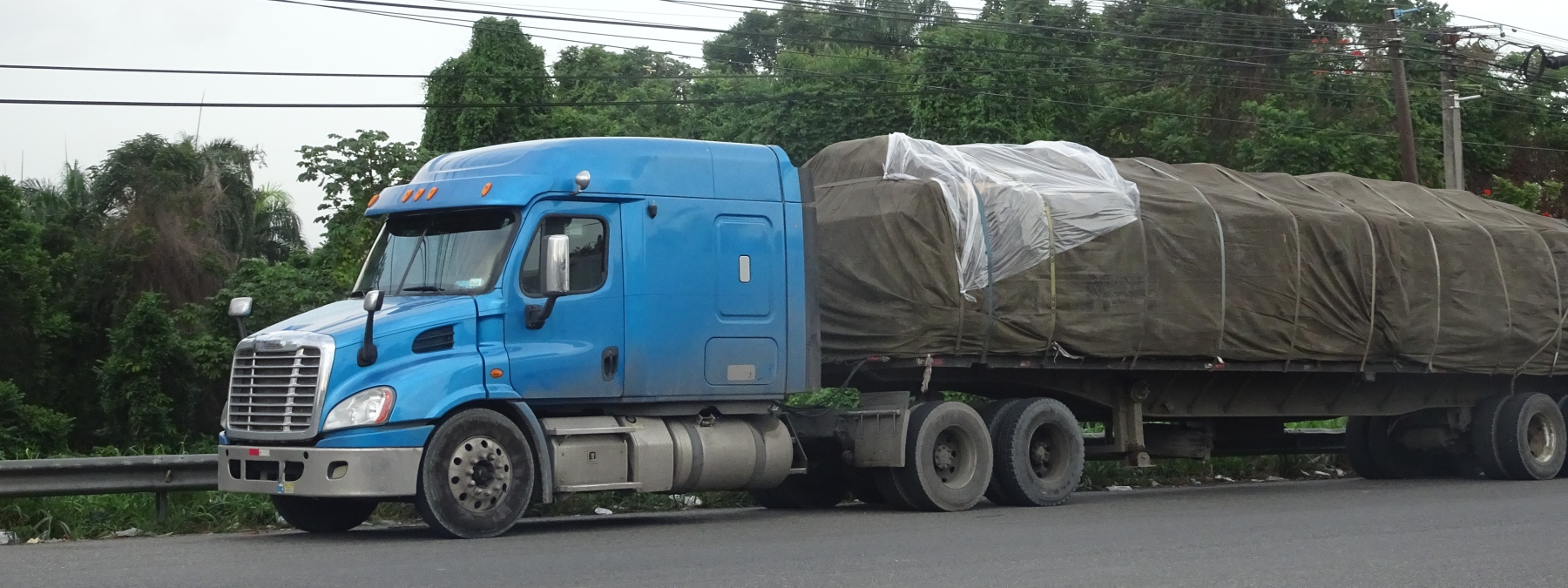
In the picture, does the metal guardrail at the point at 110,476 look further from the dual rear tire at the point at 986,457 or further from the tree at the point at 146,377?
the tree at the point at 146,377

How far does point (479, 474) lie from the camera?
10.5 meters

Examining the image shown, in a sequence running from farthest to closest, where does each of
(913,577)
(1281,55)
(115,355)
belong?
1. (1281,55)
2. (115,355)
3. (913,577)

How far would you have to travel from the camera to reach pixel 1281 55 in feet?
145

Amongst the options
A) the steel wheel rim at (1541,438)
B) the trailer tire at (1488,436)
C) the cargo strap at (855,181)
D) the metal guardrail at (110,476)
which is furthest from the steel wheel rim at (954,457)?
the steel wheel rim at (1541,438)

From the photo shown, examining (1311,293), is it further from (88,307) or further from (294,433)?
(88,307)

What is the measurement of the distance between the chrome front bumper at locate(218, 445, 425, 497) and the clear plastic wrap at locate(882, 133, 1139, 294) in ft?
15.1

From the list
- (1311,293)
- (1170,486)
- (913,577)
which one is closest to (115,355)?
(1170,486)

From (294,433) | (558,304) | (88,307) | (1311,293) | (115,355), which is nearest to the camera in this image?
(294,433)

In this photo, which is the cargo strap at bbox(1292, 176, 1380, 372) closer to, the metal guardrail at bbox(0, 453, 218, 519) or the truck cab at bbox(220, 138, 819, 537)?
the truck cab at bbox(220, 138, 819, 537)

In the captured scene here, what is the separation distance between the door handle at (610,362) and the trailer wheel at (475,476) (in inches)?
30.3

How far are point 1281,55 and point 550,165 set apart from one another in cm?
3669

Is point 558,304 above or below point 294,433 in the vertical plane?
above

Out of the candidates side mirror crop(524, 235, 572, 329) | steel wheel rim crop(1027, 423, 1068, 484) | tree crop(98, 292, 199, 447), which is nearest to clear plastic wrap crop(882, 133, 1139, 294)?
steel wheel rim crop(1027, 423, 1068, 484)

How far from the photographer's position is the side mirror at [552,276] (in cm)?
1053
